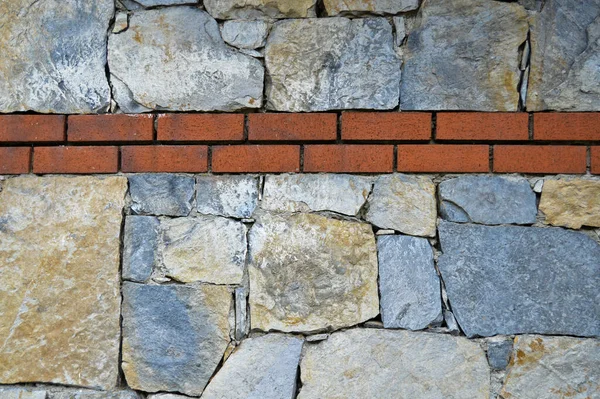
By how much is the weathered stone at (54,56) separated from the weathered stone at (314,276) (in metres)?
0.80

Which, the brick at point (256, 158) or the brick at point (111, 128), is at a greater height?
the brick at point (111, 128)

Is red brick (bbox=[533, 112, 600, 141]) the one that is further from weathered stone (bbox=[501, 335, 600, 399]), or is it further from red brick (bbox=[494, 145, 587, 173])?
weathered stone (bbox=[501, 335, 600, 399])

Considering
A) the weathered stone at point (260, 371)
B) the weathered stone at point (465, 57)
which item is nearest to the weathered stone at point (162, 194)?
the weathered stone at point (260, 371)

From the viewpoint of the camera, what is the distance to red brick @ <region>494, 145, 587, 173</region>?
2064mm

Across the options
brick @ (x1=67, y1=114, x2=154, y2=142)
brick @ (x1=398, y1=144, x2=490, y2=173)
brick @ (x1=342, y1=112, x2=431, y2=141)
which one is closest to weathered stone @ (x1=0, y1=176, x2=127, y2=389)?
brick @ (x1=67, y1=114, x2=154, y2=142)

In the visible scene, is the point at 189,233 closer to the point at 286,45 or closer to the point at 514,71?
the point at 286,45

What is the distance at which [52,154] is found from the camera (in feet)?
7.14

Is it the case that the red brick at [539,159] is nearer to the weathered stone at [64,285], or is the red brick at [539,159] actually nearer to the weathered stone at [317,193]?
the weathered stone at [317,193]

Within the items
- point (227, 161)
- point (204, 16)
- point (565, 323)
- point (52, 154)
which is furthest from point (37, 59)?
point (565, 323)

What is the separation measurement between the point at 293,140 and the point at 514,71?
779mm

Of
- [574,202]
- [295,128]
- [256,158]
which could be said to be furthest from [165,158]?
[574,202]

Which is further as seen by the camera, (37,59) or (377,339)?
(37,59)

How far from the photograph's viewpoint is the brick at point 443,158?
208 cm

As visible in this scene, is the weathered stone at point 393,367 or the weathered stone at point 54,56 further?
the weathered stone at point 54,56
